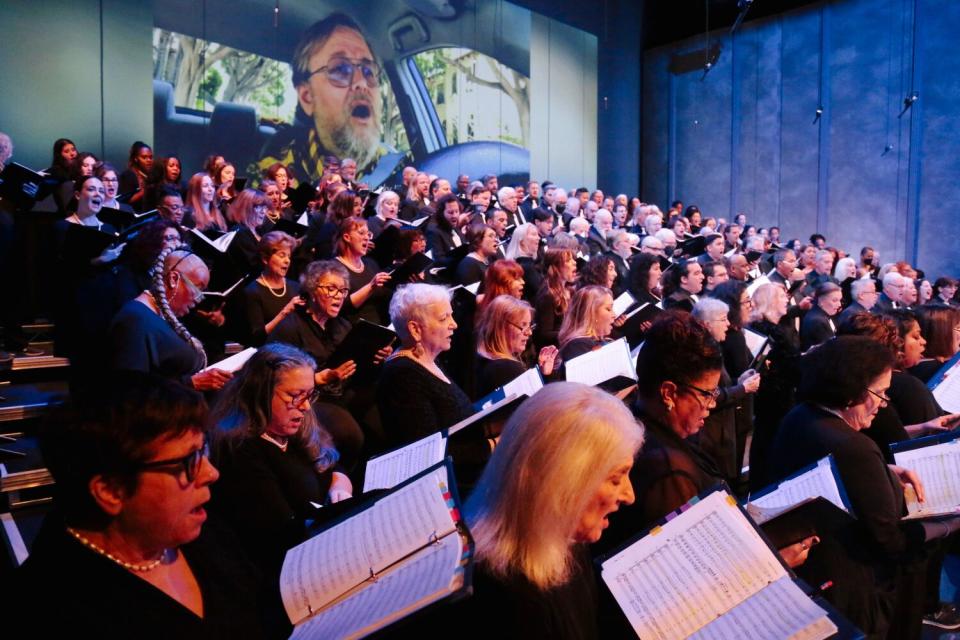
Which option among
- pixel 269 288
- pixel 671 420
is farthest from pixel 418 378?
pixel 269 288

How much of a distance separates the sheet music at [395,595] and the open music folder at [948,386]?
10.5 feet

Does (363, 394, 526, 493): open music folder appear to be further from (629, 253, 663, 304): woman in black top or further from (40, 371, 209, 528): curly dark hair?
(629, 253, 663, 304): woman in black top

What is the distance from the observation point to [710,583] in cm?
161

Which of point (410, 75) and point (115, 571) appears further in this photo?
point (410, 75)

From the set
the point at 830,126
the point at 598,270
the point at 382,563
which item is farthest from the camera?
the point at 830,126

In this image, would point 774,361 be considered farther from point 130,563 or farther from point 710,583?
point 130,563

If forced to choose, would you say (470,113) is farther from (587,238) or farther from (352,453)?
(352,453)

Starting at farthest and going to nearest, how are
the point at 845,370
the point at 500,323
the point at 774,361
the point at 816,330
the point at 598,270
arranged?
the point at 816,330 < the point at 774,361 < the point at 598,270 < the point at 500,323 < the point at 845,370

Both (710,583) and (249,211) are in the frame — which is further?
(249,211)

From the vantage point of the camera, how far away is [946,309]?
4277 mm

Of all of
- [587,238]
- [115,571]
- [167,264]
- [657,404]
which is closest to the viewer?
[115,571]

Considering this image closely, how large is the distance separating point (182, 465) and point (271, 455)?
109 cm

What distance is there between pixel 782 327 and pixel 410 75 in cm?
861

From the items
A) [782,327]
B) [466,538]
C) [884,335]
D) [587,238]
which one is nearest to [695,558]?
[466,538]
